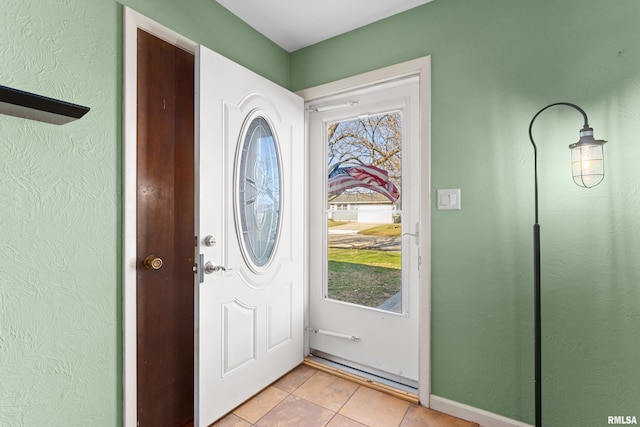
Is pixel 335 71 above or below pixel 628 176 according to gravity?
above

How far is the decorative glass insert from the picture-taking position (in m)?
1.82

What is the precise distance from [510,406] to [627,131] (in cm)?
144

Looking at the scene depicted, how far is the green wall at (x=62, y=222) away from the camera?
1071mm

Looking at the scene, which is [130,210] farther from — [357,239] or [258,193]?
[357,239]

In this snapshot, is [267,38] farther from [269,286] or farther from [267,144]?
[269,286]

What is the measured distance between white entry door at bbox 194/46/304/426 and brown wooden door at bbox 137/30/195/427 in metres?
0.19

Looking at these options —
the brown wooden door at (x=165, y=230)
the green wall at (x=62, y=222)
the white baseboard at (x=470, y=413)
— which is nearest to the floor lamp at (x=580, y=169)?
the white baseboard at (x=470, y=413)

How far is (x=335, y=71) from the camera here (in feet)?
6.99

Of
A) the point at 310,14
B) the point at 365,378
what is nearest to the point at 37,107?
the point at 310,14

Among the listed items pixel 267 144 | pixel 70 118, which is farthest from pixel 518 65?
pixel 70 118

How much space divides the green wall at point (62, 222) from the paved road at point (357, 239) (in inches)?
53.6

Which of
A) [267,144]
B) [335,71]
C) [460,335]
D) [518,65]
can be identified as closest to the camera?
[518,65]

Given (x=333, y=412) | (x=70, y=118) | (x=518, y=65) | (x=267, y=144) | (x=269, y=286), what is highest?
(x=518, y=65)

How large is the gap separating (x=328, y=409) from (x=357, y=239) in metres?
1.06
